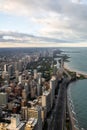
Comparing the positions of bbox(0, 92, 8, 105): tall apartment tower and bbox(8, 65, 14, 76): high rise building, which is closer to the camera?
bbox(0, 92, 8, 105): tall apartment tower

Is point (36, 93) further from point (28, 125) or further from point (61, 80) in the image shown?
point (28, 125)

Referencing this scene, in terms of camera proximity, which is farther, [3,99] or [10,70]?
[10,70]

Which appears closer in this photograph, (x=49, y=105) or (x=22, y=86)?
(x=49, y=105)

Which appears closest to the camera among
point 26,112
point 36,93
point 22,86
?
point 26,112

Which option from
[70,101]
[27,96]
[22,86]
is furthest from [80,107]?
[22,86]

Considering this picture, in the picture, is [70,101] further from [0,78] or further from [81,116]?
[0,78]

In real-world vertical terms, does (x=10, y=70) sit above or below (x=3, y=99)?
above

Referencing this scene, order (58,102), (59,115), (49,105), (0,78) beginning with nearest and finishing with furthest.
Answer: (59,115) < (49,105) < (58,102) < (0,78)

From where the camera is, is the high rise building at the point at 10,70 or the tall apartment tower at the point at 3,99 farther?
the high rise building at the point at 10,70

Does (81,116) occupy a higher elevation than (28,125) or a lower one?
lower
